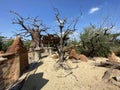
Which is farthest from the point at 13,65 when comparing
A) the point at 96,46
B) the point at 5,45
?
the point at 5,45

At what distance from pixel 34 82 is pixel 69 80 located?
1599 mm

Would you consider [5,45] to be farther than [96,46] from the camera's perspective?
Yes

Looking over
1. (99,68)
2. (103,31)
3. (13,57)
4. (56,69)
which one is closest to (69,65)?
(56,69)

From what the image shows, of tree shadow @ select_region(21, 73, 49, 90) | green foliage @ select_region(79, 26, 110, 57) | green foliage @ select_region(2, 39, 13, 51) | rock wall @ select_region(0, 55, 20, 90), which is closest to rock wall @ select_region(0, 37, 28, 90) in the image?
rock wall @ select_region(0, 55, 20, 90)

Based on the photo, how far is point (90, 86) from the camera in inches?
285

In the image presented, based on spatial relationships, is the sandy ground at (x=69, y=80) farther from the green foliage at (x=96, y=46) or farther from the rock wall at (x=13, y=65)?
the green foliage at (x=96, y=46)

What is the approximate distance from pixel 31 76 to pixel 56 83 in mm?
1573

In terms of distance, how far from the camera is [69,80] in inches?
313

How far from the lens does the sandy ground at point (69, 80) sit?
7.22 metres

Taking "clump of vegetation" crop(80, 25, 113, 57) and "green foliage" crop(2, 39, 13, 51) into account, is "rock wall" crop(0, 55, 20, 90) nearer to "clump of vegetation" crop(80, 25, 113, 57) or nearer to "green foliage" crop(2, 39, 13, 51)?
"clump of vegetation" crop(80, 25, 113, 57)

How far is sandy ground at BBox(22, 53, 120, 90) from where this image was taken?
7.22 metres

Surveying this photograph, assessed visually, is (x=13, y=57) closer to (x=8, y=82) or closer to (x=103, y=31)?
(x=8, y=82)

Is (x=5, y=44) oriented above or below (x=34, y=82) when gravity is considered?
above

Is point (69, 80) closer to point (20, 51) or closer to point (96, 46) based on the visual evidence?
point (20, 51)
